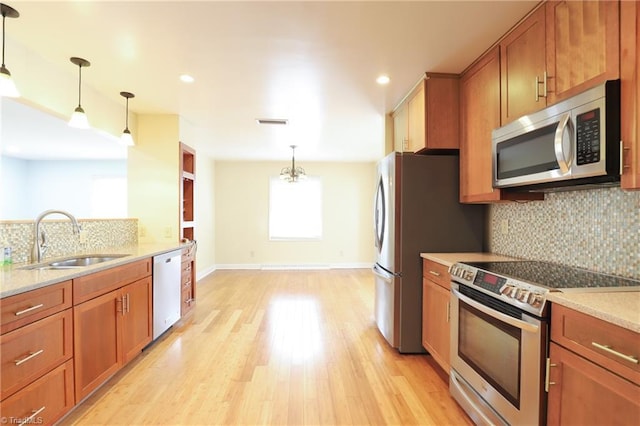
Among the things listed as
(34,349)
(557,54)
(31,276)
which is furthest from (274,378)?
(557,54)

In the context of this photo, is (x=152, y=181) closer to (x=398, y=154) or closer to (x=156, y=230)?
(x=156, y=230)

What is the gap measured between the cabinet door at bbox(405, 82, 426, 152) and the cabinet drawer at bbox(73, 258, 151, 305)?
264cm

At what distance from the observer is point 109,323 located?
2119 millimetres

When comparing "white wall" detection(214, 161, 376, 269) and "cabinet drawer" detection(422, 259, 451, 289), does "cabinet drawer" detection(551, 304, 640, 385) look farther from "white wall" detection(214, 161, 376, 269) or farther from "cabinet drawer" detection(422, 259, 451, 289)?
"white wall" detection(214, 161, 376, 269)

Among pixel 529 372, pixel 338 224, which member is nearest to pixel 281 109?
pixel 529 372

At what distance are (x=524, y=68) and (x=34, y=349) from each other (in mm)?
3142

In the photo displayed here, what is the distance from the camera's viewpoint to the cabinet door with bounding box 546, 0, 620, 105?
4.24 feet

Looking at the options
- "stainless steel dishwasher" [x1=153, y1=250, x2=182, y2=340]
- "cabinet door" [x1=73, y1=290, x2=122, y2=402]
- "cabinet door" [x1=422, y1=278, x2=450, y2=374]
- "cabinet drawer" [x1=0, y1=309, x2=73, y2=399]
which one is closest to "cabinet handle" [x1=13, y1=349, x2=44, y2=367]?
"cabinet drawer" [x1=0, y1=309, x2=73, y2=399]

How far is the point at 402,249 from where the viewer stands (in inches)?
104

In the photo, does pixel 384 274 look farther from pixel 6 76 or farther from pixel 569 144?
pixel 6 76

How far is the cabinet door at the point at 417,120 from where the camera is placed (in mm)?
2643

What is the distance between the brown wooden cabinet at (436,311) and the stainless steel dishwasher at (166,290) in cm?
244

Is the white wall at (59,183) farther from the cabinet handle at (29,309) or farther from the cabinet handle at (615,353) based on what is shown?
the cabinet handle at (615,353)

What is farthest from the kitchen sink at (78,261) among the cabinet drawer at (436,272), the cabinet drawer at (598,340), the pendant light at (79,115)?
the cabinet drawer at (598,340)
